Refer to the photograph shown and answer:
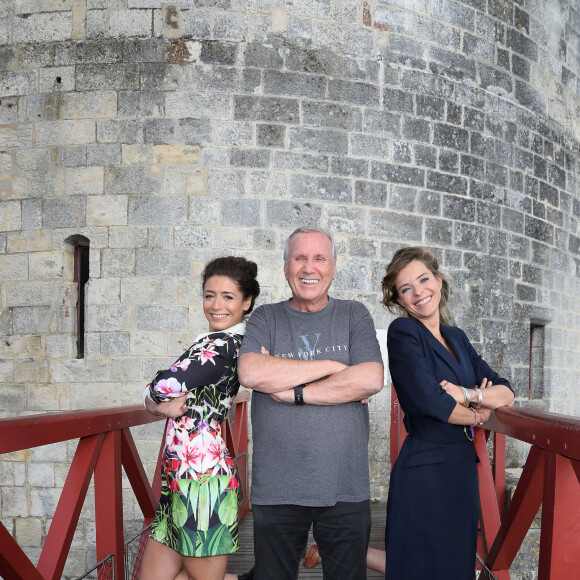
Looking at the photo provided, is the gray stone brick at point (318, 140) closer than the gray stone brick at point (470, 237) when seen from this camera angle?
Yes

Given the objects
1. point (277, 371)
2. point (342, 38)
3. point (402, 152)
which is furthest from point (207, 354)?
point (342, 38)

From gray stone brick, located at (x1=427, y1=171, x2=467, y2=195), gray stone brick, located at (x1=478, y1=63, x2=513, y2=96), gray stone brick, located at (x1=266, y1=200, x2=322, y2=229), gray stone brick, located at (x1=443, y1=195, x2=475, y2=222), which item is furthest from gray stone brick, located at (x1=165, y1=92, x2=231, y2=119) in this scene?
gray stone brick, located at (x1=478, y1=63, x2=513, y2=96)

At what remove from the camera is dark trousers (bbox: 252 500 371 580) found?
6.05 feet

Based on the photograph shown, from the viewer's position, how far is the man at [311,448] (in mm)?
1837

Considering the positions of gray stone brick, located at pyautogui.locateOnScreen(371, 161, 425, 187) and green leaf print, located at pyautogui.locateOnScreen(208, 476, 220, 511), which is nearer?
green leaf print, located at pyautogui.locateOnScreen(208, 476, 220, 511)

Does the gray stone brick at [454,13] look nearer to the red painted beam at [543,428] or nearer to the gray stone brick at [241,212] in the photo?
the gray stone brick at [241,212]

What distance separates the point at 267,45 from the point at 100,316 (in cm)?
236

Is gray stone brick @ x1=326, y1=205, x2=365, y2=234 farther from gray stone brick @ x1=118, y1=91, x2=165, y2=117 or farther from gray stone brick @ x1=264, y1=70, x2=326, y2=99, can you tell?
gray stone brick @ x1=118, y1=91, x2=165, y2=117

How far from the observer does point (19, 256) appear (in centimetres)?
518

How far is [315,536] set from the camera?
186cm

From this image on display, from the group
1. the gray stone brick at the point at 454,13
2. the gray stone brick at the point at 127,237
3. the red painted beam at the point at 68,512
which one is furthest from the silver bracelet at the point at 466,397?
the gray stone brick at the point at 454,13

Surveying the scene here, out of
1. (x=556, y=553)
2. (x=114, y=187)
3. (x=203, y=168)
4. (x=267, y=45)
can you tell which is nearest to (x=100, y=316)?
(x=114, y=187)

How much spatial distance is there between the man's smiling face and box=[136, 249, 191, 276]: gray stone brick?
3.00m

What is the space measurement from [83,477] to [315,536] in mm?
747
